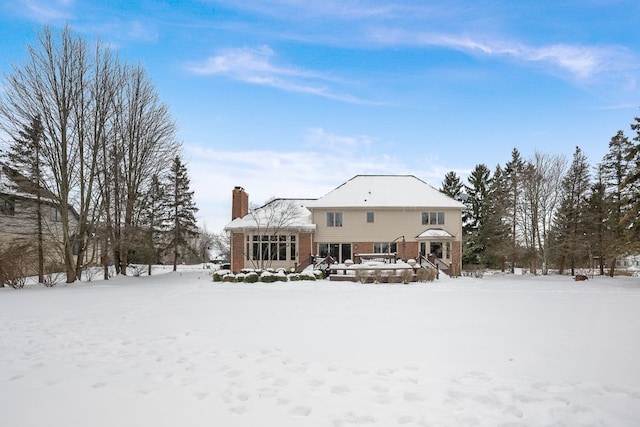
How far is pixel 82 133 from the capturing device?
1964cm

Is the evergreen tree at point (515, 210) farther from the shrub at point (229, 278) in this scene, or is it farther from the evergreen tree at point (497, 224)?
the shrub at point (229, 278)

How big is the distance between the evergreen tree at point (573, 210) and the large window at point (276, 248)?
20195 millimetres

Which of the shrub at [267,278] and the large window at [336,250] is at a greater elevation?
the large window at [336,250]

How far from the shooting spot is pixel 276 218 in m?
29.3

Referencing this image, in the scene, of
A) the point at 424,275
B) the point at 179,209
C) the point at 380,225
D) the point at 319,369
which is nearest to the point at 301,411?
the point at 319,369

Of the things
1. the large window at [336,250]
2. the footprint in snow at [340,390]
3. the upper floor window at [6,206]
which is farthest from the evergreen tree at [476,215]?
the footprint in snow at [340,390]

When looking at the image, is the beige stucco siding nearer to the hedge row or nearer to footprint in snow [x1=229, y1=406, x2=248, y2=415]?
the hedge row

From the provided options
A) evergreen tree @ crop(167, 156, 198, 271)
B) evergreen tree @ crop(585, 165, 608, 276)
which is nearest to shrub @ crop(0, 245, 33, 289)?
evergreen tree @ crop(167, 156, 198, 271)

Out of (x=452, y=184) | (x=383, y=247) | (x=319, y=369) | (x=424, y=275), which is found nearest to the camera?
(x=319, y=369)

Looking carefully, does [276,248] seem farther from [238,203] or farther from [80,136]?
[80,136]

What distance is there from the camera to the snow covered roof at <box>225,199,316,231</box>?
28953 mm

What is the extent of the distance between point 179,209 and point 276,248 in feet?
38.5

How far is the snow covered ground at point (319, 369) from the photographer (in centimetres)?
360

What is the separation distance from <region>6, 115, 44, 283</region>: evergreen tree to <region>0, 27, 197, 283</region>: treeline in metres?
0.04
